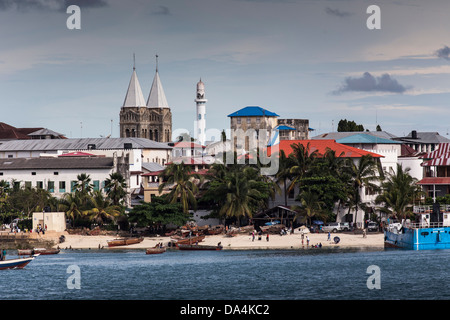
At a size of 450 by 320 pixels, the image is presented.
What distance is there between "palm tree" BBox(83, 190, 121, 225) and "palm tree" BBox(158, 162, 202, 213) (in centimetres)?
609

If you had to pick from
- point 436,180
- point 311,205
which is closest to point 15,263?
point 311,205

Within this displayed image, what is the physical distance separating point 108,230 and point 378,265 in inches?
1480

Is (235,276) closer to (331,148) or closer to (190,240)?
(190,240)

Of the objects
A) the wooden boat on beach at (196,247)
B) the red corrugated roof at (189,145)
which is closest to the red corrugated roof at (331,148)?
the wooden boat on beach at (196,247)

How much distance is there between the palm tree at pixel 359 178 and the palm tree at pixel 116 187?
28.4 m

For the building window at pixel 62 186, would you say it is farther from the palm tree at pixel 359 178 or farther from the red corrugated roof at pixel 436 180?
the red corrugated roof at pixel 436 180

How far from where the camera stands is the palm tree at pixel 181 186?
10119cm

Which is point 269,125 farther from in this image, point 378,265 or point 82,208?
point 378,265

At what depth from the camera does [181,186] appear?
10169 centimetres

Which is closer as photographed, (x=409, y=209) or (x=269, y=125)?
(x=409, y=209)

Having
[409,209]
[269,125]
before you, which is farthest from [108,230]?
[269,125]

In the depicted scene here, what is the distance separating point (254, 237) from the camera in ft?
314

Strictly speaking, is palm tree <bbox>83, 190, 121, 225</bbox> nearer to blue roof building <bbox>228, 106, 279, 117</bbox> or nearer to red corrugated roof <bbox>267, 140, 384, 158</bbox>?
red corrugated roof <bbox>267, 140, 384, 158</bbox>

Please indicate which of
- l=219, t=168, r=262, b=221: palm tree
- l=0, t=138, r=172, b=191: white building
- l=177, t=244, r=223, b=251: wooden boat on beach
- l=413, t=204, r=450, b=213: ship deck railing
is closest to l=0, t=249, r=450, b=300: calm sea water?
l=177, t=244, r=223, b=251: wooden boat on beach
